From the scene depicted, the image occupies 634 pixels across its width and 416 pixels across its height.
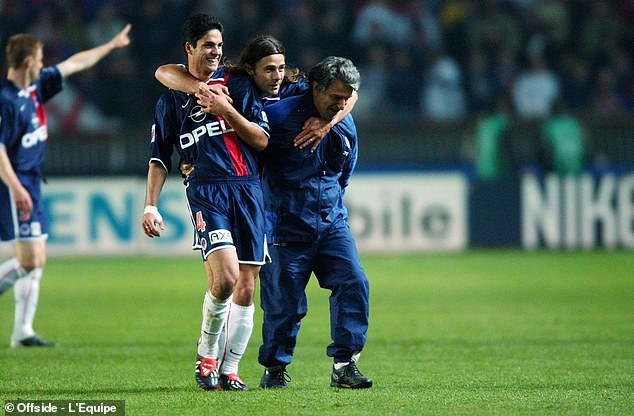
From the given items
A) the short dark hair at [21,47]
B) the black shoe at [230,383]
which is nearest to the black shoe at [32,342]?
the short dark hair at [21,47]

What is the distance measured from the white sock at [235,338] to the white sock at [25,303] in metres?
2.88

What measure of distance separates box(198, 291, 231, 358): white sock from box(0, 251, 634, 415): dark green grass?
23 cm

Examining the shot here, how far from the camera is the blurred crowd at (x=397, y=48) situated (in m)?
19.1

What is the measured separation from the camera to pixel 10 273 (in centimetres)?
931

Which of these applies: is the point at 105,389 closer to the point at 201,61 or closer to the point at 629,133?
the point at 201,61

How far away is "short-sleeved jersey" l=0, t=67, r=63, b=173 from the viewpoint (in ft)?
29.5

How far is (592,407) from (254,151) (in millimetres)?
2266

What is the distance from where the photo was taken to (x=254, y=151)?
6641 millimetres

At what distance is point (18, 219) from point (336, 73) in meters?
3.62

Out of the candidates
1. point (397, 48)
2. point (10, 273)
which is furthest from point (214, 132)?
point (397, 48)

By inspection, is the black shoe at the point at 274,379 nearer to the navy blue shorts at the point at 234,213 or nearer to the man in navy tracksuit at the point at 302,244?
the man in navy tracksuit at the point at 302,244

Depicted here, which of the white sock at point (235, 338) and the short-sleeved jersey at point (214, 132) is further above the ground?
the short-sleeved jersey at point (214, 132)

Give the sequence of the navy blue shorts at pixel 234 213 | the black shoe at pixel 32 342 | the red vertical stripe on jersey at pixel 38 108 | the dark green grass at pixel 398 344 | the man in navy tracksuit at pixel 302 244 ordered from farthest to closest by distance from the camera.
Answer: the red vertical stripe on jersey at pixel 38 108 < the black shoe at pixel 32 342 < the man in navy tracksuit at pixel 302 244 < the navy blue shorts at pixel 234 213 < the dark green grass at pixel 398 344

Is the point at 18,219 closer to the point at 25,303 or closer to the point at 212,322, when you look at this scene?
the point at 25,303
